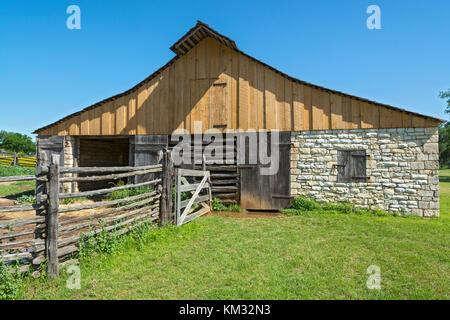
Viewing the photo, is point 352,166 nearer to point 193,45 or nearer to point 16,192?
point 193,45

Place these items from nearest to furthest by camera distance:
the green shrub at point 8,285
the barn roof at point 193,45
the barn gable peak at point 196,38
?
the green shrub at point 8,285 < the barn roof at point 193,45 < the barn gable peak at point 196,38

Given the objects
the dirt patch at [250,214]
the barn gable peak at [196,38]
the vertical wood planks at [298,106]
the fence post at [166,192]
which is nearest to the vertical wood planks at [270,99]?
the vertical wood planks at [298,106]

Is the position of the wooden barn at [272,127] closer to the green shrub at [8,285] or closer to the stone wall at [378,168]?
the stone wall at [378,168]

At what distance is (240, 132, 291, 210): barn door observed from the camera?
31.3ft

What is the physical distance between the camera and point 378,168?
871 centimetres

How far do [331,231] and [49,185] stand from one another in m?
6.34

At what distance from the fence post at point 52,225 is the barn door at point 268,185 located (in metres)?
6.87

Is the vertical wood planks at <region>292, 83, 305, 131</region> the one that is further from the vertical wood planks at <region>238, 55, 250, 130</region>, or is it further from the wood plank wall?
the vertical wood planks at <region>238, 55, 250, 130</region>

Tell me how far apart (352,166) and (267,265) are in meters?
6.12

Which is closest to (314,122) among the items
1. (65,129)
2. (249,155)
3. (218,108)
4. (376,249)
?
(249,155)

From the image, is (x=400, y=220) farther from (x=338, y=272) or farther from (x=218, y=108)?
(x=218, y=108)

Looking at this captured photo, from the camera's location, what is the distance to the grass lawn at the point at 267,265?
11.6ft

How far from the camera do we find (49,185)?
152 inches

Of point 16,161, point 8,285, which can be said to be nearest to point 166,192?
point 8,285
